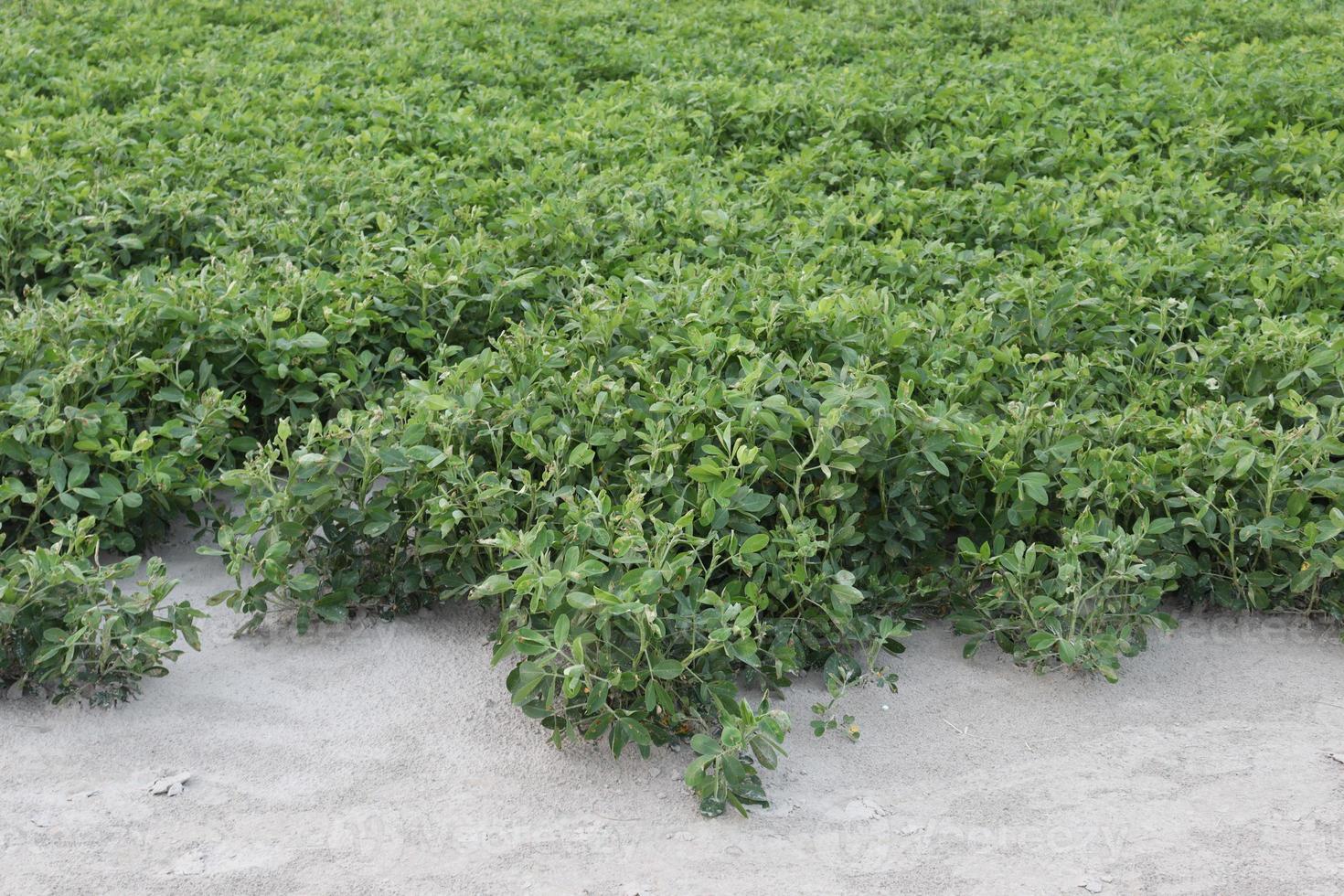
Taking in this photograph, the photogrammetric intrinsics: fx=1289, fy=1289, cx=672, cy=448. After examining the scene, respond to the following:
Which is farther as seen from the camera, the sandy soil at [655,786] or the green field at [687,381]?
the green field at [687,381]

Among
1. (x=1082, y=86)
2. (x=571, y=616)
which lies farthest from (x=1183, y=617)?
(x=1082, y=86)

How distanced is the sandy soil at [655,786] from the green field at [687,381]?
100 mm

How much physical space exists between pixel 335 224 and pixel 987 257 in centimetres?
219

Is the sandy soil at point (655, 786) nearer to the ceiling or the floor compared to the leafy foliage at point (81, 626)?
nearer to the floor

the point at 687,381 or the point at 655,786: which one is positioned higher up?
the point at 687,381

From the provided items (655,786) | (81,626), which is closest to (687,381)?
(655,786)

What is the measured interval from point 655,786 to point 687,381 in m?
1.06

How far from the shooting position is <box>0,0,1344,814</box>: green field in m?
2.80

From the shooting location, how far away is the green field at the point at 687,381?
2799mm

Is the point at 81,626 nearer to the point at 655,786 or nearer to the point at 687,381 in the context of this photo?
the point at 655,786

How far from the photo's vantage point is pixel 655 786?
2613 mm

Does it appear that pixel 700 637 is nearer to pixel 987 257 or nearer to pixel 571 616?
pixel 571 616

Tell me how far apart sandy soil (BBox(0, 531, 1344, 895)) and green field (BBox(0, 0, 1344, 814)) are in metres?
0.10

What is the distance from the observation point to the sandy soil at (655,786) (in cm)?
238
